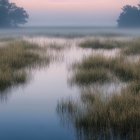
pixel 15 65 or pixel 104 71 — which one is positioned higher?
pixel 104 71

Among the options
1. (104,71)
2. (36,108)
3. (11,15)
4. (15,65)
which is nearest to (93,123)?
(36,108)

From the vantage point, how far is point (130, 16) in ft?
292

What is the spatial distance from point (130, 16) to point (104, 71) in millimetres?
79823

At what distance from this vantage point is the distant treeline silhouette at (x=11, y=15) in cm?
7694

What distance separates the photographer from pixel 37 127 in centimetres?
641

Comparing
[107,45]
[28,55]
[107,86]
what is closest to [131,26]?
[107,45]

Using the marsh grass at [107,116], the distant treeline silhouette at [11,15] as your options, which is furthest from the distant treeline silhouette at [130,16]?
the marsh grass at [107,116]

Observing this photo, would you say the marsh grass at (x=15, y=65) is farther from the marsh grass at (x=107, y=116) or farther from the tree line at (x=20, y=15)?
the tree line at (x=20, y=15)

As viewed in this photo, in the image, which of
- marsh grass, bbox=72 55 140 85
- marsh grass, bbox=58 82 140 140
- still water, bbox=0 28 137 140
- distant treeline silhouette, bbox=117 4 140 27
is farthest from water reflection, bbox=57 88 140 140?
distant treeline silhouette, bbox=117 4 140 27

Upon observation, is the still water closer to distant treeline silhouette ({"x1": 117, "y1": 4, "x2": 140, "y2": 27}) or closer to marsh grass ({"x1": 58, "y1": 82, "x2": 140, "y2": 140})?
marsh grass ({"x1": 58, "y1": 82, "x2": 140, "y2": 140})

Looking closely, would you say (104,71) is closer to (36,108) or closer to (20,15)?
(36,108)

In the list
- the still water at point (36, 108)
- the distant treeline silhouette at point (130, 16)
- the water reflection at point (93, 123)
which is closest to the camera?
the water reflection at point (93, 123)

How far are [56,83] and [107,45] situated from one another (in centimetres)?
1310

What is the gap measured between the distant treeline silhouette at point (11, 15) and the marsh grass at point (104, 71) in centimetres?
6549
